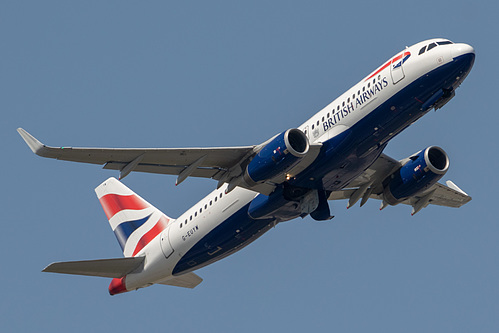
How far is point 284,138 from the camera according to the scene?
118ft

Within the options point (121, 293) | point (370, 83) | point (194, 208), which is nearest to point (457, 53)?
point (370, 83)

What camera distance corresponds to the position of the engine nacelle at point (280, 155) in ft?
117

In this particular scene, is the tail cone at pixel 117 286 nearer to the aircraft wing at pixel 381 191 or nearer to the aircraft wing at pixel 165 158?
the aircraft wing at pixel 165 158

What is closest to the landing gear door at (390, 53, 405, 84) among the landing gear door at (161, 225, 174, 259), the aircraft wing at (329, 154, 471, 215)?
the aircraft wing at (329, 154, 471, 215)

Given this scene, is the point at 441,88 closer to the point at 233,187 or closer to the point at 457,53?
the point at 457,53

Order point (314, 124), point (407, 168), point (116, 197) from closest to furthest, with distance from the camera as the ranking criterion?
point (314, 124)
point (407, 168)
point (116, 197)

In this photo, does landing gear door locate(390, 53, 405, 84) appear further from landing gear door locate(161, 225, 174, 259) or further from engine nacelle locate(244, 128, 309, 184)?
landing gear door locate(161, 225, 174, 259)

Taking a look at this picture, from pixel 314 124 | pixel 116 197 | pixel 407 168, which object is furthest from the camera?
pixel 116 197

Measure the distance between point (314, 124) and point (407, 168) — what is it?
657 cm

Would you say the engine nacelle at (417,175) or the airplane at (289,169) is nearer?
the airplane at (289,169)

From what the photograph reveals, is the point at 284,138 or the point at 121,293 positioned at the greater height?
the point at 284,138

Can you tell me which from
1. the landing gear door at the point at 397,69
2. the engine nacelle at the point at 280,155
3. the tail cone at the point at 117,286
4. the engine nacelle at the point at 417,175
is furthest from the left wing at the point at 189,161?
the tail cone at the point at 117,286

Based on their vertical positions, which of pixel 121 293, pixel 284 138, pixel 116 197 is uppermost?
pixel 116 197

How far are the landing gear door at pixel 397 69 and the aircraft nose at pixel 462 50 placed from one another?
2.22 m
